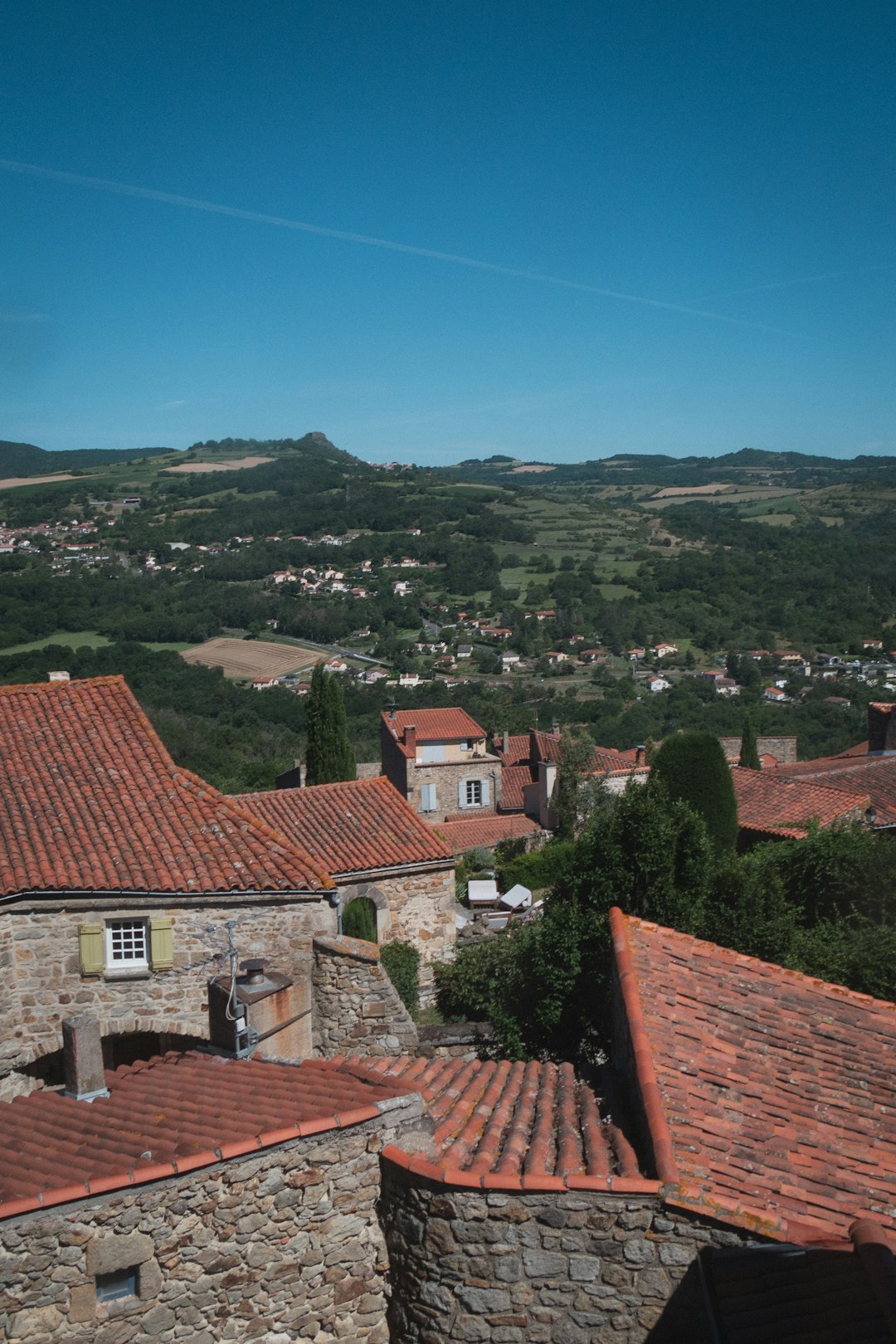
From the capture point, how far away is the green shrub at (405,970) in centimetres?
1639

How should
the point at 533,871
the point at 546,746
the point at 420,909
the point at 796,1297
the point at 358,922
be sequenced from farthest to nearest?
the point at 546,746, the point at 533,871, the point at 420,909, the point at 358,922, the point at 796,1297

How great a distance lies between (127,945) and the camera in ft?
34.6

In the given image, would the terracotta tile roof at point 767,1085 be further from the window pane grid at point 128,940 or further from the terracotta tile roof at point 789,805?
the terracotta tile roof at point 789,805

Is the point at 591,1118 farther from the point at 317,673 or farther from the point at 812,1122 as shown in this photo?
the point at 317,673

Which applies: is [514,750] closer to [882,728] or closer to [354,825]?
[882,728]

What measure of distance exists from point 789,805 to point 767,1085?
15458mm

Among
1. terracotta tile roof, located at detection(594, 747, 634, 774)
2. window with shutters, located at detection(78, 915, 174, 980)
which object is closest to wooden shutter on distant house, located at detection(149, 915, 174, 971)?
window with shutters, located at detection(78, 915, 174, 980)

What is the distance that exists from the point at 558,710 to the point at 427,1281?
58463 mm

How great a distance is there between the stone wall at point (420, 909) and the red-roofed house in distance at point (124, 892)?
19.1 feet

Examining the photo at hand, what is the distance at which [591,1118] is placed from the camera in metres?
6.94

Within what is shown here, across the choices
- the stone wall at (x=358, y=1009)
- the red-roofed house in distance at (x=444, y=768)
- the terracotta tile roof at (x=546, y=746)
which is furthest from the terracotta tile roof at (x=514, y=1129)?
the red-roofed house in distance at (x=444, y=768)

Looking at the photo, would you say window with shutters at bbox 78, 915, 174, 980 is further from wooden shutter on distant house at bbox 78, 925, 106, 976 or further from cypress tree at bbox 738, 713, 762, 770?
cypress tree at bbox 738, 713, 762, 770

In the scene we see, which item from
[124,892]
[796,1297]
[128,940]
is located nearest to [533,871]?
[128,940]

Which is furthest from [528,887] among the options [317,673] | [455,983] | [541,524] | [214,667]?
[541,524]
